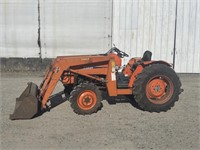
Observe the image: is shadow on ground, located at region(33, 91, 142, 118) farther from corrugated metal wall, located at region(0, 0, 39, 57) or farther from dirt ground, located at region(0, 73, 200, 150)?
corrugated metal wall, located at region(0, 0, 39, 57)

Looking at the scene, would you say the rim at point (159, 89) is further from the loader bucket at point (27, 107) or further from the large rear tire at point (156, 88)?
the loader bucket at point (27, 107)

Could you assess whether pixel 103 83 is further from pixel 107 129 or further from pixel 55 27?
pixel 55 27

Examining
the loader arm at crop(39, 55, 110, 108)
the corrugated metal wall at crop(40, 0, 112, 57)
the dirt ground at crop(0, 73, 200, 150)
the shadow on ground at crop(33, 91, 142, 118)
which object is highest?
the corrugated metal wall at crop(40, 0, 112, 57)

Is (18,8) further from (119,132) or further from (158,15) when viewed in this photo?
(119,132)

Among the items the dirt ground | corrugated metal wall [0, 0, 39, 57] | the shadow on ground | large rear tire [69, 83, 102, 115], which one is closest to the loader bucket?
the dirt ground

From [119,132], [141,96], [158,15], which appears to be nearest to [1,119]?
[119,132]

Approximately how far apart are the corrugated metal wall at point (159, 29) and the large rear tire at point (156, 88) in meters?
4.40

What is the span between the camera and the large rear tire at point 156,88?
6297mm

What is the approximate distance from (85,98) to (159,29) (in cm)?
549

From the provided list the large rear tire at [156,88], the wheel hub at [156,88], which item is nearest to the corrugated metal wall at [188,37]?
the large rear tire at [156,88]

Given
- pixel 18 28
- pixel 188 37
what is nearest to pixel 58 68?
pixel 18 28

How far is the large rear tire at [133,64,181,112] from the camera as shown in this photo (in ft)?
20.7

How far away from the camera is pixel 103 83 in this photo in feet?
21.2

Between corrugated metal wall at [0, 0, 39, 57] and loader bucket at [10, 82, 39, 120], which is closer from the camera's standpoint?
loader bucket at [10, 82, 39, 120]
